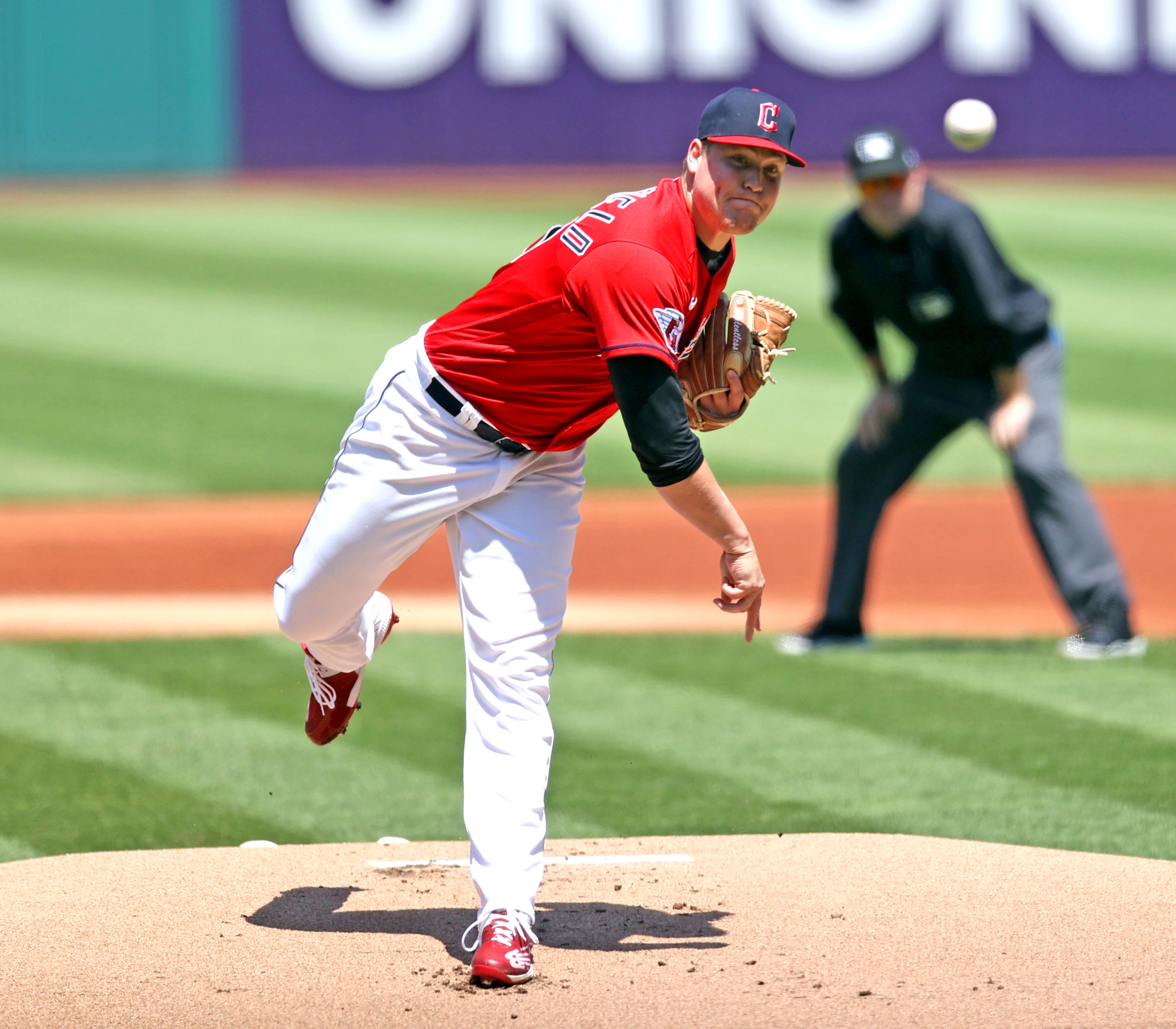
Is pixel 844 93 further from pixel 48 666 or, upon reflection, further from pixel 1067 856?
pixel 1067 856

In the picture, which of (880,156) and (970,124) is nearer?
(880,156)

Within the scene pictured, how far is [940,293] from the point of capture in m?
6.93

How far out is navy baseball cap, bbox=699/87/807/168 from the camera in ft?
11.9

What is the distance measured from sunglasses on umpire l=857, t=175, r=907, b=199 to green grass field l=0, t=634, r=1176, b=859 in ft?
5.82

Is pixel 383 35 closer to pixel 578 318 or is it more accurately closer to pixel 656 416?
pixel 578 318

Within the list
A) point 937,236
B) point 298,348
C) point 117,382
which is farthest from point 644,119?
point 937,236

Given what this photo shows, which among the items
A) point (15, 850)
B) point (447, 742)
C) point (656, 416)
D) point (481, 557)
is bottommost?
point (447, 742)

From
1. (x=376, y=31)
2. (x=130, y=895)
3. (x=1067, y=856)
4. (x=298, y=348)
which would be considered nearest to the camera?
(x=130, y=895)

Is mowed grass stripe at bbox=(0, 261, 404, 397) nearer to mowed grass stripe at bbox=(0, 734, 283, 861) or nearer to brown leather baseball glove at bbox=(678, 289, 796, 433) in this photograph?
mowed grass stripe at bbox=(0, 734, 283, 861)

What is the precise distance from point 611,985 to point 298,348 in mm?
11100

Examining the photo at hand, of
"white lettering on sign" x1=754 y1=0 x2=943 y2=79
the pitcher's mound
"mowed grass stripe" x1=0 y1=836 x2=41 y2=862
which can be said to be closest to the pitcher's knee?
the pitcher's mound

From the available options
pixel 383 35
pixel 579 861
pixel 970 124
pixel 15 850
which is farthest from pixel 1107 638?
pixel 383 35

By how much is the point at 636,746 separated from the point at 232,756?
50.6 inches

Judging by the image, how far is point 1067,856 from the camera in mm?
4613
